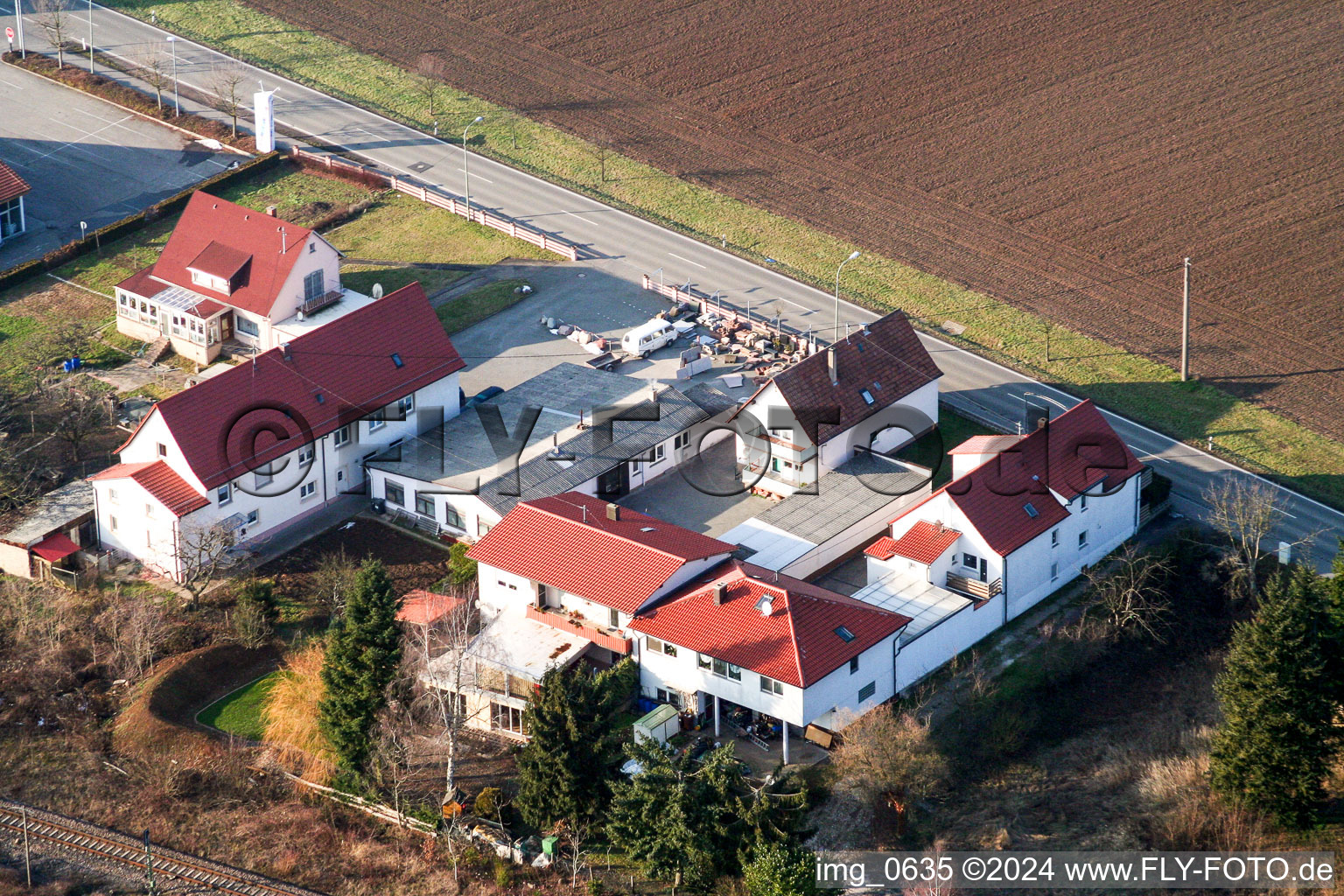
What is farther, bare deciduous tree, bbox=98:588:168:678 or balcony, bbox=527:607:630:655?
bare deciduous tree, bbox=98:588:168:678

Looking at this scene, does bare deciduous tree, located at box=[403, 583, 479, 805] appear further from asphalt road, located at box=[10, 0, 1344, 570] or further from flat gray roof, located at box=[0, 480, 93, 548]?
asphalt road, located at box=[10, 0, 1344, 570]

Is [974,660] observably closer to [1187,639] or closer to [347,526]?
[1187,639]

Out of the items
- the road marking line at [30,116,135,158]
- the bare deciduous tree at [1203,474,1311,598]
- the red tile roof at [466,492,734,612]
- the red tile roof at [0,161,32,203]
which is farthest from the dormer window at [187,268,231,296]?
the bare deciduous tree at [1203,474,1311,598]

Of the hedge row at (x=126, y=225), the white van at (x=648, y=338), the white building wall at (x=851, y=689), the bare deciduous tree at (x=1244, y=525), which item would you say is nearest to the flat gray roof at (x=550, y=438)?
the white van at (x=648, y=338)

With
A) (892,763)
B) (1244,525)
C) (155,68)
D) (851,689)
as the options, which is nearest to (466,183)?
(155,68)

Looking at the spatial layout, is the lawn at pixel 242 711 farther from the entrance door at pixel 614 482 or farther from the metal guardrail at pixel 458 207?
the metal guardrail at pixel 458 207

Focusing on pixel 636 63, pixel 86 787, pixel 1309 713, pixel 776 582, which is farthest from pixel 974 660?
pixel 636 63

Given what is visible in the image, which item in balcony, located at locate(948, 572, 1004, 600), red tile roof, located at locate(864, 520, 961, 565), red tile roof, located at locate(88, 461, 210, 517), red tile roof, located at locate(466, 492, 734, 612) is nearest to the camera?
red tile roof, located at locate(466, 492, 734, 612)
